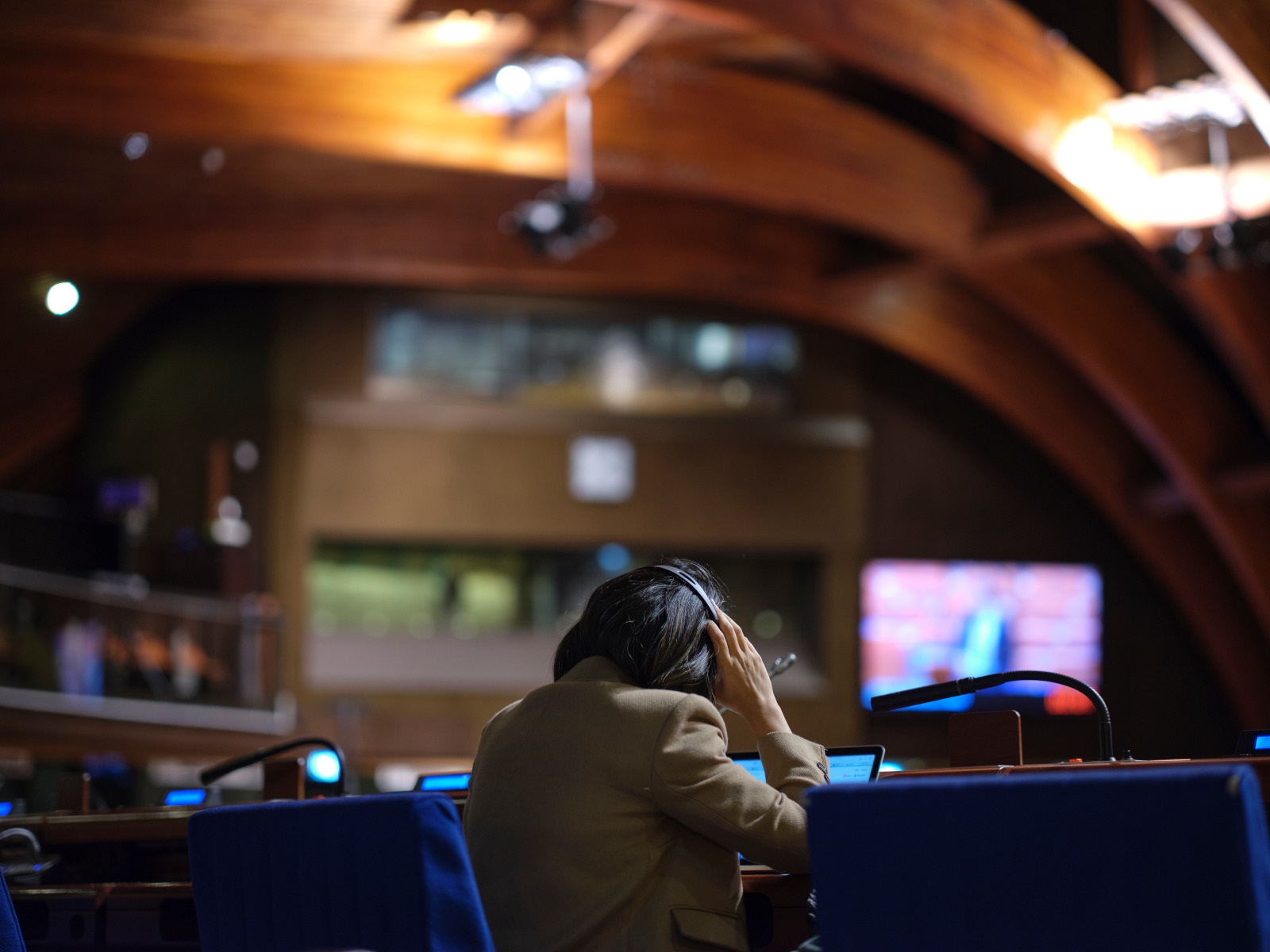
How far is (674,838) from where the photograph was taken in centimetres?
235

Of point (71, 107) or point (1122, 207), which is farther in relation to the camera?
point (1122, 207)

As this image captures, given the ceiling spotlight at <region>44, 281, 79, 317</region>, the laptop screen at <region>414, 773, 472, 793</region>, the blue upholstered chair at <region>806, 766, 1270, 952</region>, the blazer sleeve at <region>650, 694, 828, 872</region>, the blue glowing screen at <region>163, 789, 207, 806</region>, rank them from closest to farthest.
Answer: the blue upholstered chair at <region>806, 766, 1270, 952</region>, the blazer sleeve at <region>650, 694, 828, 872</region>, the laptop screen at <region>414, 773, 472, 793</region>, the blue glowing screen at <region>163, 789, 207, 806</region>, the ceiling spotlight at <region>44, 281, 79, 317</region>

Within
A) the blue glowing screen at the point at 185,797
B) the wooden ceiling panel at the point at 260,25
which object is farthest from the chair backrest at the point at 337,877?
the wooden ceiling panel at the point at 260,25

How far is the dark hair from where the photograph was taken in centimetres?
247

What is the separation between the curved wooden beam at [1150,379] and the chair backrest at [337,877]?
11.8 m

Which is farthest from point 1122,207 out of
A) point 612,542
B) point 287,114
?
point 612,542

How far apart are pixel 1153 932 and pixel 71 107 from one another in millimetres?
8941

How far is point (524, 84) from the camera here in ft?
29.6

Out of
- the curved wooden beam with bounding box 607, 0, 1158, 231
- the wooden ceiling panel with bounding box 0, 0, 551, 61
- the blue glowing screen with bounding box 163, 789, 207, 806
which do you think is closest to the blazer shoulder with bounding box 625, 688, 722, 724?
the blue glowing screen with bounding box 163, 789, 207, 806

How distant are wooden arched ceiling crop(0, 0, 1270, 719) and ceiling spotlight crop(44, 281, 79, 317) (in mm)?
2060

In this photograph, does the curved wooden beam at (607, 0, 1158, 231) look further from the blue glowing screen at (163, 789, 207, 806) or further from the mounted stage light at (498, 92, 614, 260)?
the blue glowing screen at (163, 789, 207, 806)

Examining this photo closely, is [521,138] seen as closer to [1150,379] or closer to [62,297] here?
[62,297]

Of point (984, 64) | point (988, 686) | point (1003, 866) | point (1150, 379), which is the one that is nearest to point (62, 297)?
point (988, 686)

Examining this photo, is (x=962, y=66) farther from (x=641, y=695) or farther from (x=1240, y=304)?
(x=641, y=695)
